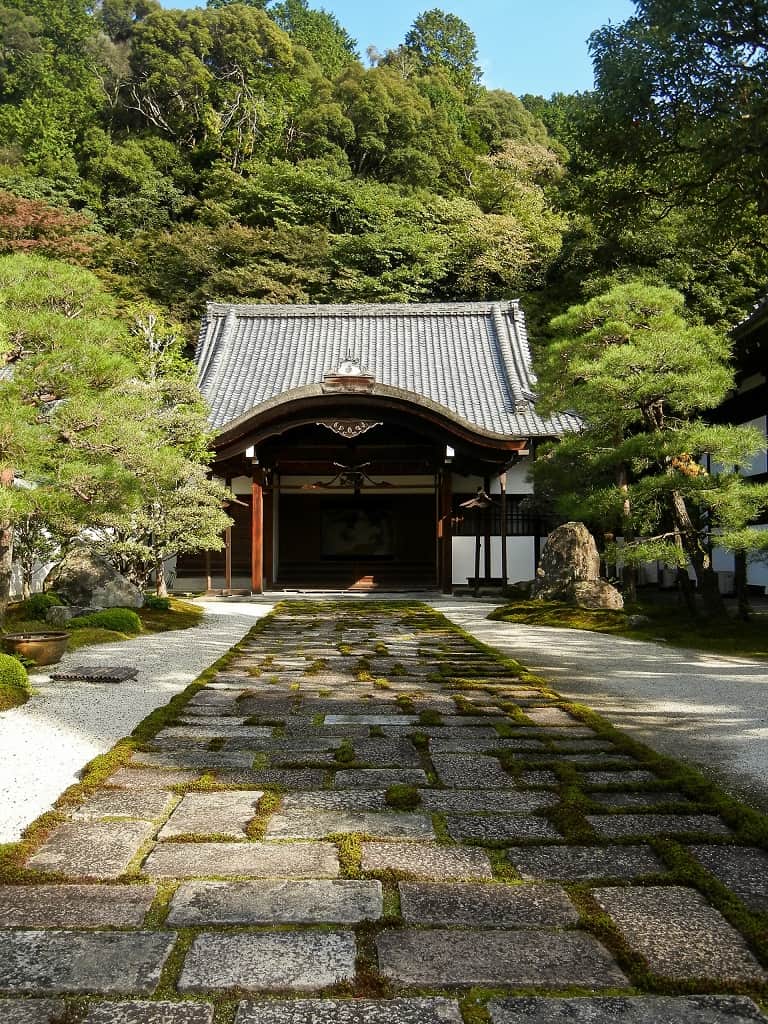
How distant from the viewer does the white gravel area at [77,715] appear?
3148 mm

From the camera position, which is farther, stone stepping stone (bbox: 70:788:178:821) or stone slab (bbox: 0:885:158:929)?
stone stepping stone (bbox: 70:788:178:821)

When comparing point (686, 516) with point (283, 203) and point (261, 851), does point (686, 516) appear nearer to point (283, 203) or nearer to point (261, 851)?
point (261, 851)

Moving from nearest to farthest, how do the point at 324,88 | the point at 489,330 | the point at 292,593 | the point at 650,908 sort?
1. the point at 650,908
2. the point at 292,593
3. the point at 489,330
4. the point at 324,88

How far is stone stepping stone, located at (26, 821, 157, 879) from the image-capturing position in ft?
7.80

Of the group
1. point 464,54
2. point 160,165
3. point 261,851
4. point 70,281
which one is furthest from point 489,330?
point 464,54

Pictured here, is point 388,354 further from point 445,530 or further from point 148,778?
point 148,778

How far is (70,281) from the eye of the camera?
23.0ft

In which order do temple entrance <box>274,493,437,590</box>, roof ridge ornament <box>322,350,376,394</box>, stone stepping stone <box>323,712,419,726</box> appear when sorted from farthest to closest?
1. temple entrance <box>274,493,437,590</box>
2. roof ridge ornament <box>322,350,376,394</box>
3. stone stepping stone <box>323,712,419,726</box>

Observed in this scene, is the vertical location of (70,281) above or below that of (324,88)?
below

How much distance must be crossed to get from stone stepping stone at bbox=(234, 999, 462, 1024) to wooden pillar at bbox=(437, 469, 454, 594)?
13.4 meters

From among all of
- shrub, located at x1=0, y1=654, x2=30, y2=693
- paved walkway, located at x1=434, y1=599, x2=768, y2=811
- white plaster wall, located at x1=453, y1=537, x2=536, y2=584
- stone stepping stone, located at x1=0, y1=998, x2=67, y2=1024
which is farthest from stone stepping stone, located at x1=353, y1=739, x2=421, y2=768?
white plaster wall, located at x1=453, y1=537, x2=536, y2=584

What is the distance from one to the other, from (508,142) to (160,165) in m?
17.2

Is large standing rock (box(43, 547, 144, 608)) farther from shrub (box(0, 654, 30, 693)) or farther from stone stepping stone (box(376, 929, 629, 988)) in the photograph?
stone stepping stone (box(376, 929, 629, 988))

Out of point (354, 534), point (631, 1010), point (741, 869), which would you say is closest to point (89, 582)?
point (741, 869)
